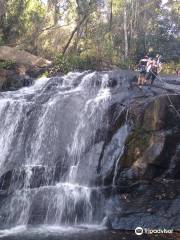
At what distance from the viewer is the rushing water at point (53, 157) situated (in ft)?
37.4

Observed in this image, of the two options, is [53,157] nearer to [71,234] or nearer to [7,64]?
[71,234]

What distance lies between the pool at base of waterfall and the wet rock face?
397 mm

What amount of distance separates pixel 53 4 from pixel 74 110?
15910mm

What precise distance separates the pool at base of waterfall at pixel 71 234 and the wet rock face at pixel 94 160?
397 mm

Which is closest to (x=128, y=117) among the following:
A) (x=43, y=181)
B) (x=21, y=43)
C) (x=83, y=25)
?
(x=43, y=181)

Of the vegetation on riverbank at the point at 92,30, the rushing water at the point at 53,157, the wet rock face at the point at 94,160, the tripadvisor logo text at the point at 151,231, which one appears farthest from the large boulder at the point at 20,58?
the tripadvisor logo text at the point at 151,231

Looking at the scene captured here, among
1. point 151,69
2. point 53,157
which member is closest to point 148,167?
point 53,157

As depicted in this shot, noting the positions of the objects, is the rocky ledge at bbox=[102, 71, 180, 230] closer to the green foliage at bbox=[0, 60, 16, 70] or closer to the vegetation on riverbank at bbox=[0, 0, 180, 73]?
the green foliage at bbox=[0, 60, 16, 70]

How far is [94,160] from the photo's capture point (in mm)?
12555

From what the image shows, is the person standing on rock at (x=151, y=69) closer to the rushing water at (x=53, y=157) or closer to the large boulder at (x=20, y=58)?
the rushing water at (x=53, y=157)

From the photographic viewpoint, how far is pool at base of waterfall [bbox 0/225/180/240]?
9.68 m

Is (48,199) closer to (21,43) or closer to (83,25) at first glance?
(21,43)

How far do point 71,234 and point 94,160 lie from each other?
3.06 m

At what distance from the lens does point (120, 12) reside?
31141 mm
